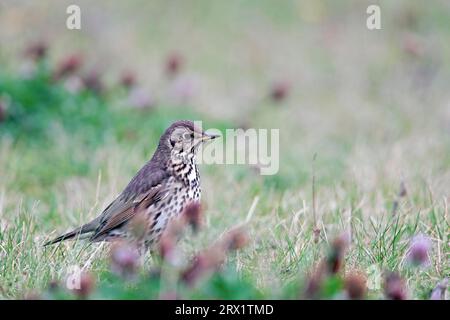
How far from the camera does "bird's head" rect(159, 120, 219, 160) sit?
16.8 ft

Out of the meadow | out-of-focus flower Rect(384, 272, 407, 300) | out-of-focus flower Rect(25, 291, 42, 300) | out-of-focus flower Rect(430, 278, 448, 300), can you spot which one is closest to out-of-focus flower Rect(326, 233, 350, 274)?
the meadow

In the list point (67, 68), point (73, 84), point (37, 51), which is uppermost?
point (37, 51)

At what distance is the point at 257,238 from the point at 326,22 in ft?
21.8

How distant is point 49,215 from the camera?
584 cm

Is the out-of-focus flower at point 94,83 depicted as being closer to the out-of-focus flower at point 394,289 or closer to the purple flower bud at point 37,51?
the purple flower bud at point 37,51

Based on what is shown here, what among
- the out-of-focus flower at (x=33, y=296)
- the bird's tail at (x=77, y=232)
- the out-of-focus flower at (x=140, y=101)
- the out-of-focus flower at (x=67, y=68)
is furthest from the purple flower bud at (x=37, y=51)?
the out-of-focus flower at (x=33, y=296)

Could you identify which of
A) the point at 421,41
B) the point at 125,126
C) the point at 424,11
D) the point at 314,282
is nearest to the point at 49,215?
the point at 125,126

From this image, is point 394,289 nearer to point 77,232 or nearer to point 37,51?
point 77,232

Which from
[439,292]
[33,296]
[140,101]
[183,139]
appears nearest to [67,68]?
[140,101]

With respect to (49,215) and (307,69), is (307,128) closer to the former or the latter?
(307,69)

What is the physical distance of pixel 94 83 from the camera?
789cm

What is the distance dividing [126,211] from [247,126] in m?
3.52

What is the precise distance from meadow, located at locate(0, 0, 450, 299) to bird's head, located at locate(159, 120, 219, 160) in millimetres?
512

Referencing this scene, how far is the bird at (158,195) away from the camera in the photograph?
16.0ft
